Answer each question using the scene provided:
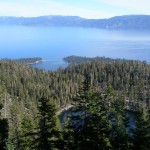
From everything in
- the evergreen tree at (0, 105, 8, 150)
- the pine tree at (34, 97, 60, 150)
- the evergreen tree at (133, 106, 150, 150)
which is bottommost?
the evergreen tree at (0, 105, 8, 150)

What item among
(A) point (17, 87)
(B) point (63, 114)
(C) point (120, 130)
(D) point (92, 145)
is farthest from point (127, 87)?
(D) point (92, 145)

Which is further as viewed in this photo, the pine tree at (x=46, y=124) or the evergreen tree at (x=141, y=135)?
the evergreen tree at (x=141, y=135)

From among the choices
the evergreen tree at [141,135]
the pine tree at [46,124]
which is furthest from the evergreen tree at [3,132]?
the evergreen tree at [141,135]

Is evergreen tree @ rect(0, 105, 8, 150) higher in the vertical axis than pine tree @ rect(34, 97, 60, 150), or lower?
lower

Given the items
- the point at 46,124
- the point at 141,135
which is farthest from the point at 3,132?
the point at 141,135

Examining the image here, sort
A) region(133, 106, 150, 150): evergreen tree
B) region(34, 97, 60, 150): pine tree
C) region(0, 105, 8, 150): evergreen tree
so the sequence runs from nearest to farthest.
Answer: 1. region(34, 97, 60, 150): pine tree
2. region(133, 106, 150, 150): evergreen tree
3. region(0, 105, 8, 150): evergreen tree

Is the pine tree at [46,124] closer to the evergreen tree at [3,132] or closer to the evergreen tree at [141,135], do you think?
the evergreen tree at [141,135]

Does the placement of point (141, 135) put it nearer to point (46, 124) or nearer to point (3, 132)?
point (46, 124)

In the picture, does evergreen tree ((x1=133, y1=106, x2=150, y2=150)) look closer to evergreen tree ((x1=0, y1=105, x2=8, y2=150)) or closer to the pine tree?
the pine tree

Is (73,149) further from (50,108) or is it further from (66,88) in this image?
(66,88)

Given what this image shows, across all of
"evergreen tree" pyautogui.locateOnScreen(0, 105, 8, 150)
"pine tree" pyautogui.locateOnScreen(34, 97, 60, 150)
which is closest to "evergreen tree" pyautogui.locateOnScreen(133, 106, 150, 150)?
"pine tree" pyautogui.locateOnScreen(34, 97, 60, 150)

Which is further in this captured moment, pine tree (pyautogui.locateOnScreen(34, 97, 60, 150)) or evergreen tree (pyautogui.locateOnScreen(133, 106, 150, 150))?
evergreen tree (pyautogui.locateOnScreen(133, 106, 150, 150))

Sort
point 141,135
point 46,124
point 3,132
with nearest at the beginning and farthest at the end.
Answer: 1. point 46,124
2. point 141,135
3. point 3,132
